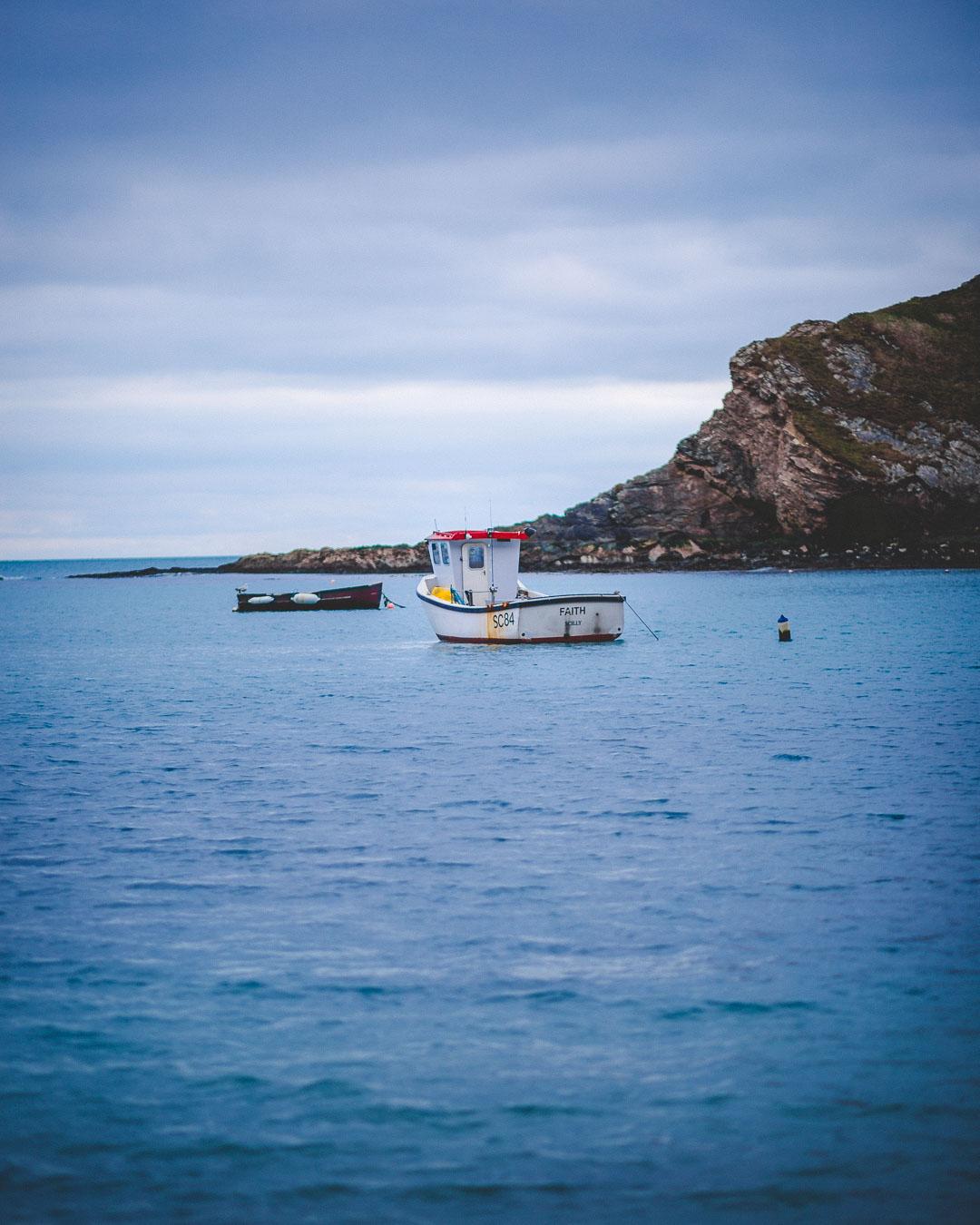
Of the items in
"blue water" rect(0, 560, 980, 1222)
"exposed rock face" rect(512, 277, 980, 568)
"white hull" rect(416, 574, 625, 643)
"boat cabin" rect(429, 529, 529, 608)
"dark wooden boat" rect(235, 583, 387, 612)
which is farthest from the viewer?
"exposed rock face" rect(512, 277, 980, 568)

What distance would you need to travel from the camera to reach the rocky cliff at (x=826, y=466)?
401 ft

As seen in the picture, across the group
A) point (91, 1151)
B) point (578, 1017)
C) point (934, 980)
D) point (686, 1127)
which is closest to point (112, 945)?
point (91, 1151)

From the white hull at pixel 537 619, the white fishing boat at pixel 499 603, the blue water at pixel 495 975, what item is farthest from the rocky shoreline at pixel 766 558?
the blue water at pixel 495 975

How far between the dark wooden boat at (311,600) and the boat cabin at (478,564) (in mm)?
36929

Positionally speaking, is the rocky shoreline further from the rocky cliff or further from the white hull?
the white hull

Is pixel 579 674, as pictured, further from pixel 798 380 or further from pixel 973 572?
pixel 798 380

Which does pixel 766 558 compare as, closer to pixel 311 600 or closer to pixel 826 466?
pixel 826 466

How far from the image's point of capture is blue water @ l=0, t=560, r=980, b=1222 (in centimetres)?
654

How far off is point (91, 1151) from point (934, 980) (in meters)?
6.47

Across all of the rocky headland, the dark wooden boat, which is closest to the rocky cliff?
the rocky headland

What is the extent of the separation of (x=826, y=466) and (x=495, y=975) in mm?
118324

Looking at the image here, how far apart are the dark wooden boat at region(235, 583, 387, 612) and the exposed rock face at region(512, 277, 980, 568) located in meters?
59.9

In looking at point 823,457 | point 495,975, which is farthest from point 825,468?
point 495,975

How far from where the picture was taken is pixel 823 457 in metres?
121
